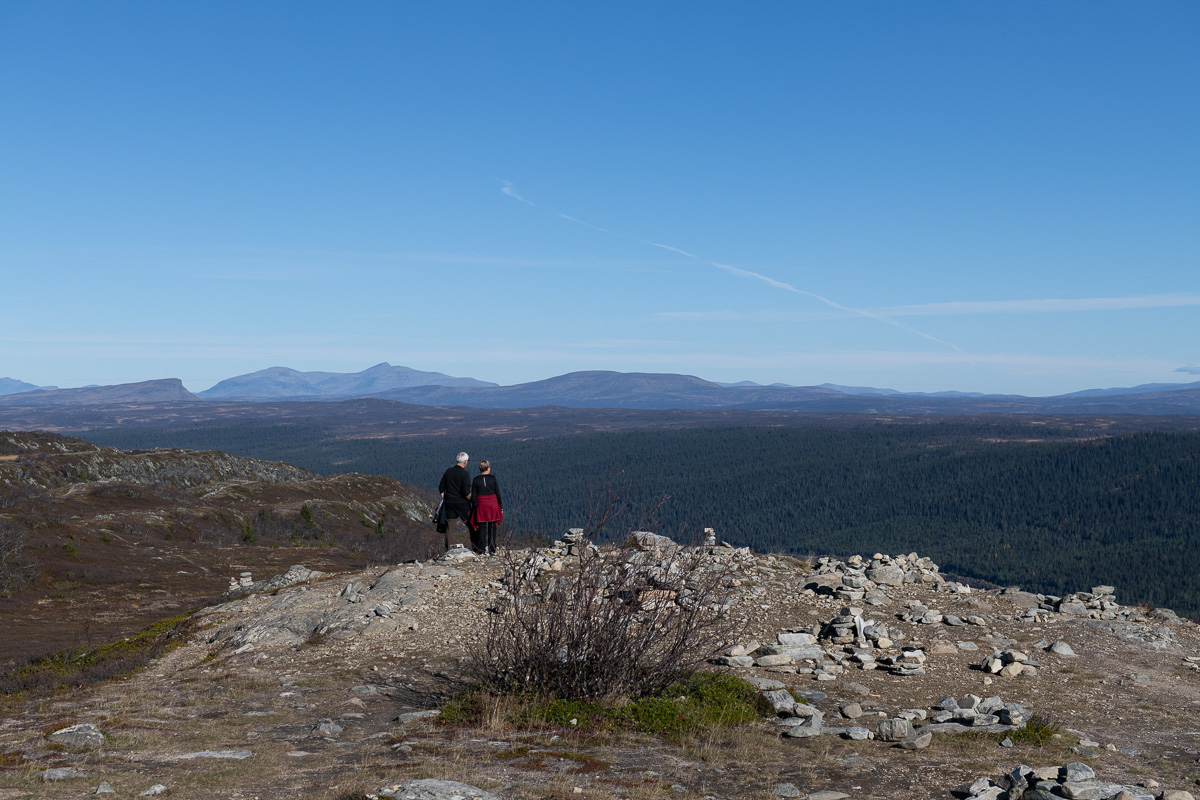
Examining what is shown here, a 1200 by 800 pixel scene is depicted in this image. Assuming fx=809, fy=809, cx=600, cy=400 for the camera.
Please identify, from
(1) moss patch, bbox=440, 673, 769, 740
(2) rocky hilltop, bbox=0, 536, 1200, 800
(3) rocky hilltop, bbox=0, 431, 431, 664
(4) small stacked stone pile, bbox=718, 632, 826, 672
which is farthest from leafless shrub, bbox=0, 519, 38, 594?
(4) small stacked stone pile, bbox=718, 632, 826, 672

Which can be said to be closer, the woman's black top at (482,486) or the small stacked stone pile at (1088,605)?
the small stacked stone pile at (1088,605)

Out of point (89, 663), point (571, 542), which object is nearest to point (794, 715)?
point (571, 542)

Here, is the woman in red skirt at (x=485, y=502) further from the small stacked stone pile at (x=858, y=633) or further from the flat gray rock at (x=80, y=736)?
the flat gray rock at (x=80, y=736)

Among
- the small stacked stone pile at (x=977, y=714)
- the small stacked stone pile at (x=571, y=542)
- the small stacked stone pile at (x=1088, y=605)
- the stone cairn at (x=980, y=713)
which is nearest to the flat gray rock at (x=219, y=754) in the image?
the small stacked stone pile at (x=977, y=714)

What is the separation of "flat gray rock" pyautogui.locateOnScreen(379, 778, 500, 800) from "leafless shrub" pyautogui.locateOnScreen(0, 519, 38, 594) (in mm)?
31129

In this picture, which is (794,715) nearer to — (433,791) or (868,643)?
(868,643)

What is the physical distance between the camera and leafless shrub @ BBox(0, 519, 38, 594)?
30922mm

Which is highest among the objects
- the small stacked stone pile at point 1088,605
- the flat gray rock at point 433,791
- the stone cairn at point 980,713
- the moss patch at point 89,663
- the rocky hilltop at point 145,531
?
the flat gray rock at point 433,791

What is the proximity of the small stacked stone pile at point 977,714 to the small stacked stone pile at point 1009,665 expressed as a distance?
2399mm

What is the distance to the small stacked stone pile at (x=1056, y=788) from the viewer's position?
6.70 m

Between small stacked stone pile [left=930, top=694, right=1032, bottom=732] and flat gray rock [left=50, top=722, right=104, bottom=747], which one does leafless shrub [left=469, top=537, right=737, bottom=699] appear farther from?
flat gray rock [left=50, top=722, right=104, bottom=747]

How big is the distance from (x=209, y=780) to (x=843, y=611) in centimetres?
1095

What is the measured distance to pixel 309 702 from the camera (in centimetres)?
1105

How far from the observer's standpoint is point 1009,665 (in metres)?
12.5
